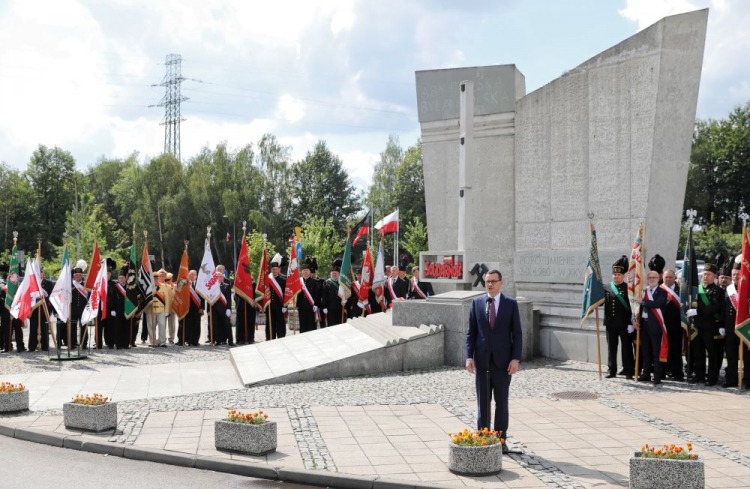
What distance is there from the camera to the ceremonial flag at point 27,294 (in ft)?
53.0

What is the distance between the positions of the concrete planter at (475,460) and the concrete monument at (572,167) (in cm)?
752

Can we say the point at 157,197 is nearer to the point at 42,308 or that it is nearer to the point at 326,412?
the point at 42,308

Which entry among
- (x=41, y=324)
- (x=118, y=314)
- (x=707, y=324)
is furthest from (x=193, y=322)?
(x=707, y=324)

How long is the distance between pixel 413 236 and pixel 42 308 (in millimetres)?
33589

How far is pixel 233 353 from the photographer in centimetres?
1551

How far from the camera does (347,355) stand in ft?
42.4

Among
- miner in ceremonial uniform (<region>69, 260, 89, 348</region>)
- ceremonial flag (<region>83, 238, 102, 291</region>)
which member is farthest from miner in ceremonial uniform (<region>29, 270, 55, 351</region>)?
ceremonial flag (<region>83, 238, 102, 291</region>)

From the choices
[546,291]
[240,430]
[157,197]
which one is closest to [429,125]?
[546,291]

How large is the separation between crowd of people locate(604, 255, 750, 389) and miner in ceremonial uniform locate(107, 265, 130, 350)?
11.6 metres

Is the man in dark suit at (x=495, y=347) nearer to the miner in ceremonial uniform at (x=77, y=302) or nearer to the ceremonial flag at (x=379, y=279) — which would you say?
the miner in ceremonial uniform at (x=77, y=302)

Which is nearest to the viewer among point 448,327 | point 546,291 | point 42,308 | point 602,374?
point 602,374

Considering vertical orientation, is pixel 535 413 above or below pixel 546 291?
below

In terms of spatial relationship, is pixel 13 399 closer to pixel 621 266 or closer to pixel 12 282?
pixel 12 282

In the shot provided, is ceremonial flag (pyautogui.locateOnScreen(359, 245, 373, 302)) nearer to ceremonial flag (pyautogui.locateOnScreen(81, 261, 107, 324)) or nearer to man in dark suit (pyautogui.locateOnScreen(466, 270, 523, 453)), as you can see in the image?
ceremonial flag (pyautogui.locateOnScreen(81, 261, 107, 324))
